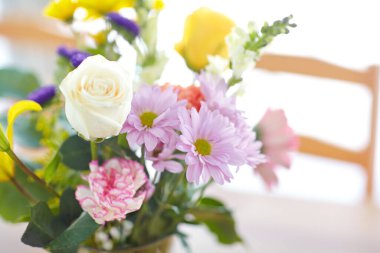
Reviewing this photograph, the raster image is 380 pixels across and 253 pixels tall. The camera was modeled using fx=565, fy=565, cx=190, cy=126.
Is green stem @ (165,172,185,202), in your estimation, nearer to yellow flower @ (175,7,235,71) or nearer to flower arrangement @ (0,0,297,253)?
flower arrangement @ (0,0,297,253)

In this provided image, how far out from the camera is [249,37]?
0.61m

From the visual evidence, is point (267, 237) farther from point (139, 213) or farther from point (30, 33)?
point (30, 33)

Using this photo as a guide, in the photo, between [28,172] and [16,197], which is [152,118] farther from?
[16,197]

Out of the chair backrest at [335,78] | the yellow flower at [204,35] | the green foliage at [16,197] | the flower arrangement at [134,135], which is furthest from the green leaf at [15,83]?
the chair backrest at [335,78]

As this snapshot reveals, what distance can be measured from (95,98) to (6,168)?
0.21 m

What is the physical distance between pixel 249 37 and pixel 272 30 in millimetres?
33

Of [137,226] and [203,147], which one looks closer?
[203,147]

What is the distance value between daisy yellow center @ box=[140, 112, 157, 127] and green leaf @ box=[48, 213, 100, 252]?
0.12m

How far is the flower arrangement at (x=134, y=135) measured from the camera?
0.53 m

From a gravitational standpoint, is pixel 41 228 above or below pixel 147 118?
below

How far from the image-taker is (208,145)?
552 millimetres

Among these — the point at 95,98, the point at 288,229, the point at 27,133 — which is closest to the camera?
the point at 95,98

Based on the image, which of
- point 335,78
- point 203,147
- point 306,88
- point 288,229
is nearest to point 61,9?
point 203,147

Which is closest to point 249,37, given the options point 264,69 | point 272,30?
point 272,30
